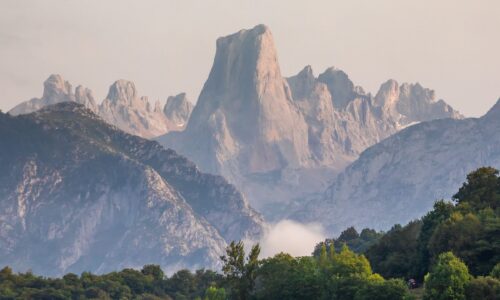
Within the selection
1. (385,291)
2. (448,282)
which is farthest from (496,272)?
(385,291)

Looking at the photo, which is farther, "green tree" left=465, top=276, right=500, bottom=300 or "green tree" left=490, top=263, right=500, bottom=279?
"green tree" left=490, top=263, right=500, bottom=279

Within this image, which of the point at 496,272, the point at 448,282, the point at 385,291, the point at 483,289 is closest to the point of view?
the point at 483,289

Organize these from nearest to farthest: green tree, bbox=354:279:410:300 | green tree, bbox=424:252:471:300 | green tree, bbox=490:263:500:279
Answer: green tree, bbox=424:252:471:300, green tree, bbox=490:263:500:279, green tree, bbox=354:279:410:300

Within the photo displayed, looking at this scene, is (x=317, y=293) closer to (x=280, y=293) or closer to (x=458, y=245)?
(x=280, y=293)

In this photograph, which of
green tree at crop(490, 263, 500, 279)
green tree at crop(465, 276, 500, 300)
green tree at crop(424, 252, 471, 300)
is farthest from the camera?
green tree at crop(490, 263, 500, 279)

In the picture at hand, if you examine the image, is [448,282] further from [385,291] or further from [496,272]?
[385,291]

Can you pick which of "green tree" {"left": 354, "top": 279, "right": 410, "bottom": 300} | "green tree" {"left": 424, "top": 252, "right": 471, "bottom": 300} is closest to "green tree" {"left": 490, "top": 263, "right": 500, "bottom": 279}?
"green tree" {"left": 424, "top": 252, "right": 471, "bottom": 300}

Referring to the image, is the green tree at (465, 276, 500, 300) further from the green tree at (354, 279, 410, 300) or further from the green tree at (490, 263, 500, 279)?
the green tree at (354, 279, 410, 300)

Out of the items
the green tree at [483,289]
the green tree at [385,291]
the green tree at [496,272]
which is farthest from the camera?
the green tree at [385,291]

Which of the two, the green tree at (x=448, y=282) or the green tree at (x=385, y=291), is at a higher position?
the green tree at (x=385, y=291)

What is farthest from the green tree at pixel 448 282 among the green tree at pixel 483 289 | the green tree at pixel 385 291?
the green tree at pixel 385 291

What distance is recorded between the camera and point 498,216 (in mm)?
195875

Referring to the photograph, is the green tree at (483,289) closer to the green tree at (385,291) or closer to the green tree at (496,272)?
the green tree at (496,272)

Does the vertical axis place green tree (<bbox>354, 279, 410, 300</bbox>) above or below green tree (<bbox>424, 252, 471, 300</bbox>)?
above
